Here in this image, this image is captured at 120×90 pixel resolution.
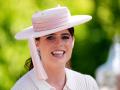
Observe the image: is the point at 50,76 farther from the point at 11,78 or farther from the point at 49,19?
the point at 11,78

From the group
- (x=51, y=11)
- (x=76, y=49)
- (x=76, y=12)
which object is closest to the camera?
(x=51, y=11)

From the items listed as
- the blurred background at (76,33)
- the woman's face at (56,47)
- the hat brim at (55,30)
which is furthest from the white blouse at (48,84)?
the blurred background at (76,33)

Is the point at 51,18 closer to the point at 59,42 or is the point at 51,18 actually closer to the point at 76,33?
the point at 59,42

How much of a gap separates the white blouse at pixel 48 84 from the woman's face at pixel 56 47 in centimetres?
14

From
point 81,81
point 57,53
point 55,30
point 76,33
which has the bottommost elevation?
point 76,33

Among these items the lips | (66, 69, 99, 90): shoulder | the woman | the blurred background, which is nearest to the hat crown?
the woman

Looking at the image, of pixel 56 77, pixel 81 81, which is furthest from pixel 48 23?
pixel 81 81

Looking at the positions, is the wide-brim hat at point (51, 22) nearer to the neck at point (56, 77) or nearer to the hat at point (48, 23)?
the hat at point (48, 23)

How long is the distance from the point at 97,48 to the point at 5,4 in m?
1.85

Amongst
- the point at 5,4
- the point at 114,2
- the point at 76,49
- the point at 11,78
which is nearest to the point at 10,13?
the point at 5,4

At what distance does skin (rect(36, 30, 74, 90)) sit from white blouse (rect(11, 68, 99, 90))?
75 mm

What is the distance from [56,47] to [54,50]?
2 cm

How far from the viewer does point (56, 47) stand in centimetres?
493

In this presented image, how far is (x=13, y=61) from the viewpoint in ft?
25.9
